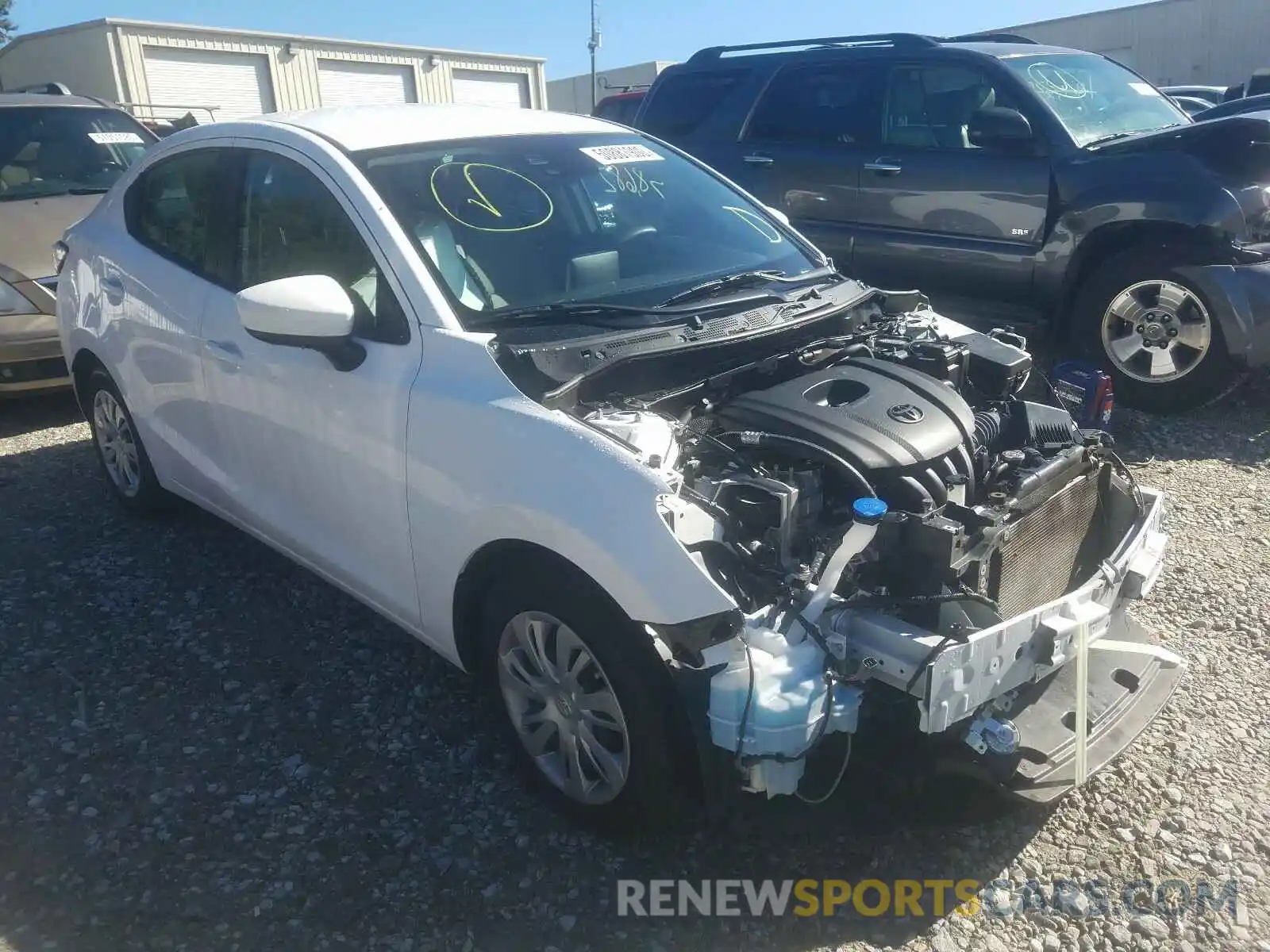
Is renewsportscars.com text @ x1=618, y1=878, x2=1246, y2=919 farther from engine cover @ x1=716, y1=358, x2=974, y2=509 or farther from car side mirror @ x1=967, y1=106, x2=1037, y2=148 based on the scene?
car side mirror @ x1=967, y1=106, x2=1037, y2=148

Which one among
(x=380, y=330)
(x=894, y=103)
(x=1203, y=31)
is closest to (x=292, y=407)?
(x=380, y=330)

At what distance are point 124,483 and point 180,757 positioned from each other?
2151 millimetres

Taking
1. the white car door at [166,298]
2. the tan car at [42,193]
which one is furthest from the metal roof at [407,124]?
the tan car at [42,193]

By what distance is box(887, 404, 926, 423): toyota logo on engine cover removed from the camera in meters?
2.80

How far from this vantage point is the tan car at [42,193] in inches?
245

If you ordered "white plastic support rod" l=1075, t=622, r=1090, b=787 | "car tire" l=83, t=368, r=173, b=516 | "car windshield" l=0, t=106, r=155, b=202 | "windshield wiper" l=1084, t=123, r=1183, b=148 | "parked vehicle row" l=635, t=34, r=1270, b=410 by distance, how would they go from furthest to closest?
"car windshield" l=0, t=106, r=155, b=202 → "windshield wiper" l=1084, t=123, r=1183, b=148 → "parked vehicle row" l=635, t=34, r=1270, b=410 → "car tire" l=83, t=368, r=173, b=516 → "white plastic support rod" l=1075, t=622, r=1090, b=787

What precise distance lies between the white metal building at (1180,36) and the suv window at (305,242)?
3042cm

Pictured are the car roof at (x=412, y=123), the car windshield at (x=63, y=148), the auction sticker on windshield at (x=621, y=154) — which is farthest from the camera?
the car windshield at (x=63, y=148)

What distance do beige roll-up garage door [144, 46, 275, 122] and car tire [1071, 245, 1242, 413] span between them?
72.5 ft

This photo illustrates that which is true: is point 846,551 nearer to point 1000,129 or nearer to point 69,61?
point 1000,129

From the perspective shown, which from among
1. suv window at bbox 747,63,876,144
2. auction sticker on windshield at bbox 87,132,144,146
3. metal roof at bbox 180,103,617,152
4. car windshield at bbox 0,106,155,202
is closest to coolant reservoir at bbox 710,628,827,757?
metal roof at bbox 180,103,617,152

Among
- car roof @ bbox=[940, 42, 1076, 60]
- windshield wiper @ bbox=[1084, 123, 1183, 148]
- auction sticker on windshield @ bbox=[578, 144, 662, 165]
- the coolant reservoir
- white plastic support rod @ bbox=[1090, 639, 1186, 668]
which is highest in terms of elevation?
car roof @ bbox=[940, 42, 1076, 60]

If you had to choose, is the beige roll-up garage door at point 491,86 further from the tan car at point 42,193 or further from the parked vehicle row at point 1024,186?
the parked vehicle row at point 1024,186

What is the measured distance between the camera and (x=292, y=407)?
337 cm
